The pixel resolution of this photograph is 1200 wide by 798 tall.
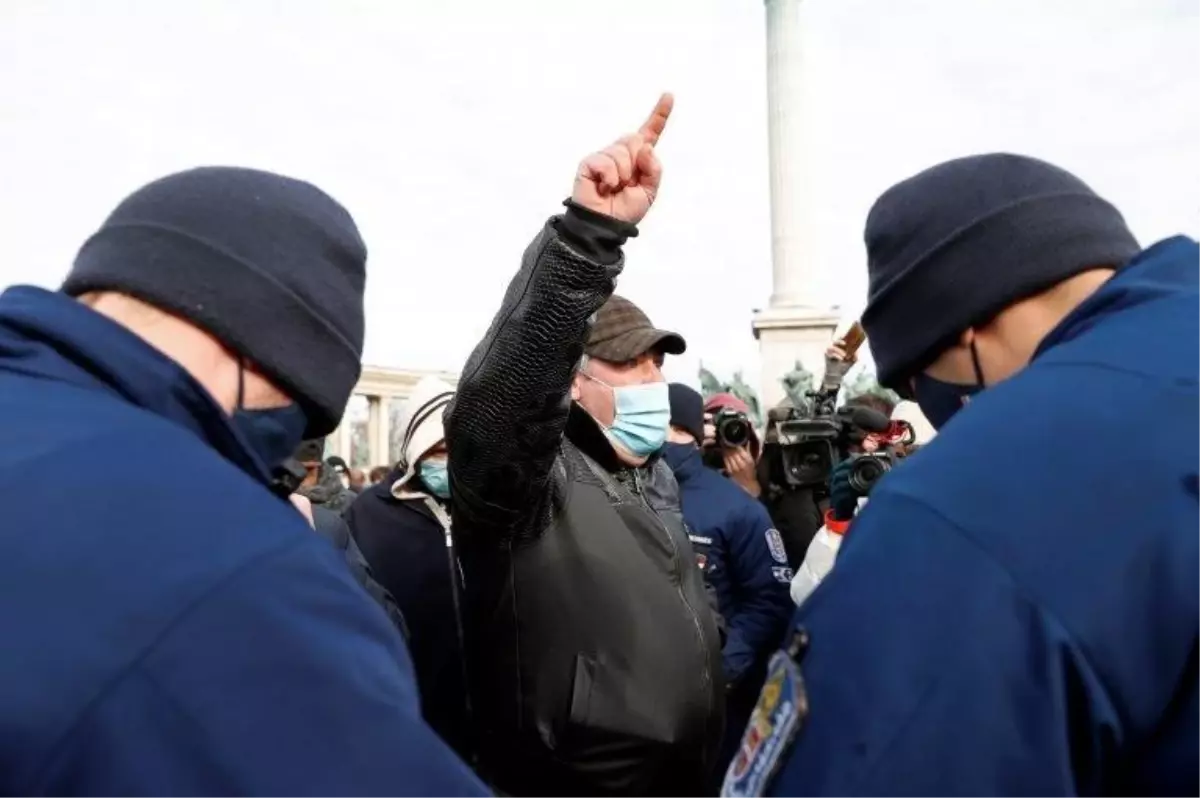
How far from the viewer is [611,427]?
313cm

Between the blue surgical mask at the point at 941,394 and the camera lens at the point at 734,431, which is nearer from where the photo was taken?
the blue surgical mask at the point at 941,394

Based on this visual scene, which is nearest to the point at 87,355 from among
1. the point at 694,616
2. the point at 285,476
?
the point at 285,476

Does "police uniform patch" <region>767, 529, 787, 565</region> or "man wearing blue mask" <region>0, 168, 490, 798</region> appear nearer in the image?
"man wearing blue mask" <region>0, 168, 490, 798</region>

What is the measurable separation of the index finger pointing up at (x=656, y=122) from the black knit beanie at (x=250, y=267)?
31.0 inches

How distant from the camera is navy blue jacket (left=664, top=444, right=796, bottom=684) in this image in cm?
488

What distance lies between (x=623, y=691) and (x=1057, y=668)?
1.45m

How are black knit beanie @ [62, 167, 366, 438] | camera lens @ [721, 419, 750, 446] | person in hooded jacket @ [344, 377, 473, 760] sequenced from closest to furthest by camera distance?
black knit beanie @ [62, 167, 366, 438], person in hooded jacket @ [344, 377, 473, 760], camera lens @ [721, 419, 750, 446]

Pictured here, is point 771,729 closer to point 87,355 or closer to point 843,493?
point 87,355

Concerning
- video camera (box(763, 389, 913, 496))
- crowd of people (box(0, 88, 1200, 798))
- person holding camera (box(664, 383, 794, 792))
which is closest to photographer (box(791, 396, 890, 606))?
video camera (box(763, 389, 913, 496))

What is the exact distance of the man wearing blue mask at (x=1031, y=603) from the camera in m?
1.14

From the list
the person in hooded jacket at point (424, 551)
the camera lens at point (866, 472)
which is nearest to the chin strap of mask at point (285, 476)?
the person in hooded jacket at point (424, 551)

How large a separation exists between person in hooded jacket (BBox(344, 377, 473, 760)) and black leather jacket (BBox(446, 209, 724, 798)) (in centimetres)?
98

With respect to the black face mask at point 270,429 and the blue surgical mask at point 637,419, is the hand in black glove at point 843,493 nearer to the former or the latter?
the blue surgical mask at point 637,419

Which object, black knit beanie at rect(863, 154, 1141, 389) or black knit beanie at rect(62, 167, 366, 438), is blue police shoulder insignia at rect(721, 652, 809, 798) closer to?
black knit beanie at rect(863, 154, 1141, 389)
